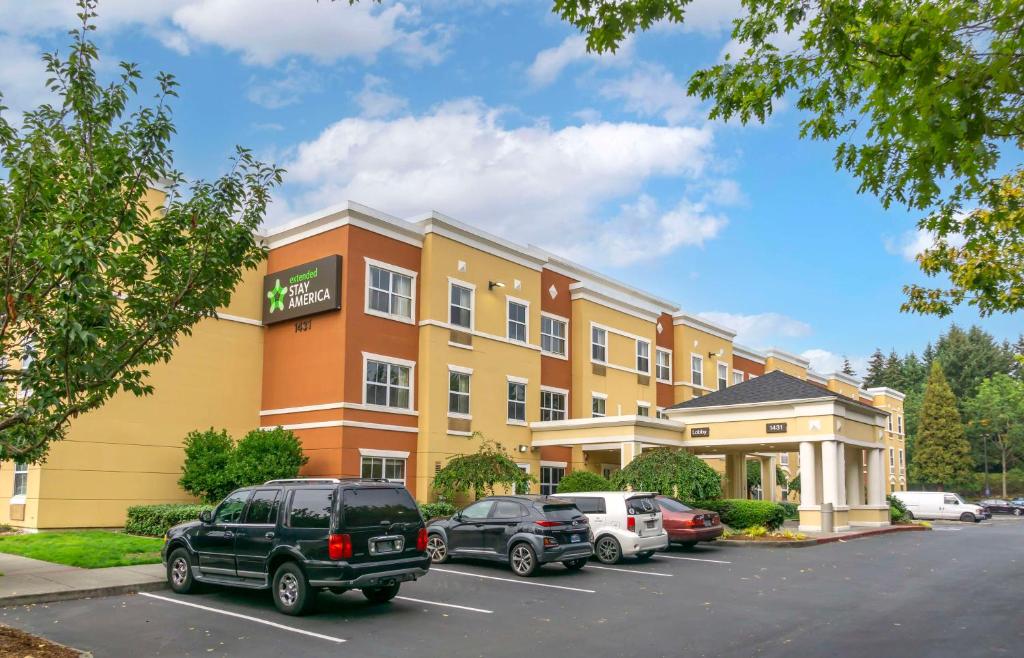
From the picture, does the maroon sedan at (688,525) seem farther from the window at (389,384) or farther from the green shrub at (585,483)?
the window at (389,384)

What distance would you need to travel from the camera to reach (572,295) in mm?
37281

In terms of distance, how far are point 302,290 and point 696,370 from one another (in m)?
25.2

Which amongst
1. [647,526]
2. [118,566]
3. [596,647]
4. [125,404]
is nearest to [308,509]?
[596,647]

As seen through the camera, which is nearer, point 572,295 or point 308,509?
point 308,509

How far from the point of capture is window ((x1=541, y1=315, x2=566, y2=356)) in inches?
1395

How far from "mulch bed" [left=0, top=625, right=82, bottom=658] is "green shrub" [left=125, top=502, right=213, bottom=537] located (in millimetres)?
12487

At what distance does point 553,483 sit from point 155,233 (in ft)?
86.4

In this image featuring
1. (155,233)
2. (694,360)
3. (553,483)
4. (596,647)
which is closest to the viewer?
(155,233)

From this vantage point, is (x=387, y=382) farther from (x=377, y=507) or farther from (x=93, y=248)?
(x=93, y=248)

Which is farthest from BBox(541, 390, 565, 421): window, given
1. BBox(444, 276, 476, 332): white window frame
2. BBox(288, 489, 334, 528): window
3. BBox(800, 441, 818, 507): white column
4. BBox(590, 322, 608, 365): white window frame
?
A: BBox(288, 489, 334, 528): window

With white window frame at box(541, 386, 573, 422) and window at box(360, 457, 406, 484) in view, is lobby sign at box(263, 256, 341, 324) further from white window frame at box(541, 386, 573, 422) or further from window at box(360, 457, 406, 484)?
white window frame at box(541, 386, 573, 422)

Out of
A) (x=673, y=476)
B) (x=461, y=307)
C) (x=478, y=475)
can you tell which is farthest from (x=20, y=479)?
(x=673, y=476)

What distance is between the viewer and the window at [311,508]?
1219cm

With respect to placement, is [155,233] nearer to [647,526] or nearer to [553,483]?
[647,526]
